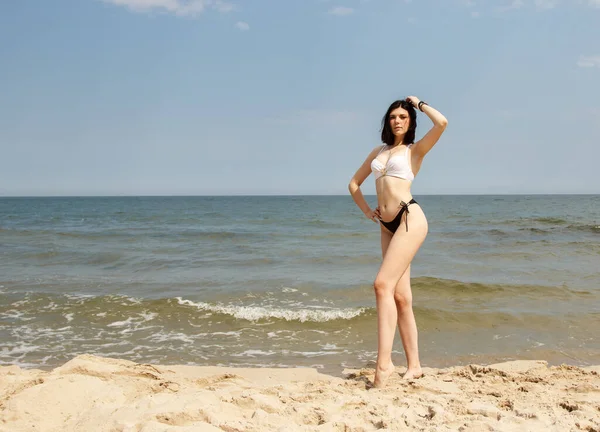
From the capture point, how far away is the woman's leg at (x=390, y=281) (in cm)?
389

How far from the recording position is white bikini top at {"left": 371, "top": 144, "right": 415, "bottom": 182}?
397 cm

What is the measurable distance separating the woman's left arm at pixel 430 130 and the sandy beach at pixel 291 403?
1883 millimetres

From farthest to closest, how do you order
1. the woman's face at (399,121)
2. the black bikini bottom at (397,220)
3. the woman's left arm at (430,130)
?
the woman's face at (399,121)
the black bikini bottom at (397,220)
the woman's left arm at (430,130)

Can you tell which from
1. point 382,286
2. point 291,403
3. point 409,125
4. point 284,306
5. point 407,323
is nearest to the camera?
point 291,403

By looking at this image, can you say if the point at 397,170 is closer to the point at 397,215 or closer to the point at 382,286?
the point at 397,215

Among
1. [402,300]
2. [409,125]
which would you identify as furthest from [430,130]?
[402,300]

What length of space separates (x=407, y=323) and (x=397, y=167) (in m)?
1.35

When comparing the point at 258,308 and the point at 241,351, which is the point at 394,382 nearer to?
the point at 241,351

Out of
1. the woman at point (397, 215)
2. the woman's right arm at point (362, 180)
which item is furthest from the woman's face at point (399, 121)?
the woman's right arm at point (362, 180)

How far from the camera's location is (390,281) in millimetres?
3904

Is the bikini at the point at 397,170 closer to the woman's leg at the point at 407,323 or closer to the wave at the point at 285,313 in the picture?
the woman's leg at the point at 407,323

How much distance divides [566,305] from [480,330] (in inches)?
89.9

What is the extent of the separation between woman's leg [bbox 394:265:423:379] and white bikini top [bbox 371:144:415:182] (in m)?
0.80

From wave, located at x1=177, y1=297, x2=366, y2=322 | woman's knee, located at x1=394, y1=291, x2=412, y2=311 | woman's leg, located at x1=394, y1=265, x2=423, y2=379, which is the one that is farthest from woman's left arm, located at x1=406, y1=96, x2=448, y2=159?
wave, located at x1=177, y1=297, x2=366, y2=322
